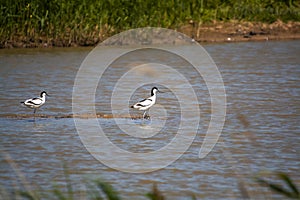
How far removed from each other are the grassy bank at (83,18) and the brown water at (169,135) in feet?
1.93

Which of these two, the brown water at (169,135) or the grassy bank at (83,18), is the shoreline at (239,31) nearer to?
the grassy bank at (83,18)

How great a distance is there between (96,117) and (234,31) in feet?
34.0

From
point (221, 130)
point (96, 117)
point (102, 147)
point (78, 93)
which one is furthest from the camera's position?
point (78, 93)

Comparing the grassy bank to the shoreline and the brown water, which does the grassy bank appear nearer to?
the shoreline

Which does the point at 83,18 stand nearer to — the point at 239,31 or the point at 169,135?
the point at 239,31

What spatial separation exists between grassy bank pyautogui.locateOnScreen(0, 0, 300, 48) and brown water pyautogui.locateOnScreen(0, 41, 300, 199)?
1.93 ft

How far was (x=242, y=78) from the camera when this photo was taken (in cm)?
1535

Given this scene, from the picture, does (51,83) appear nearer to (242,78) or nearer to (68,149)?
(242,78)

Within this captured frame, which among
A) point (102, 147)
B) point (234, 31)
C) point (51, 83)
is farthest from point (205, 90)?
point (234, 31)

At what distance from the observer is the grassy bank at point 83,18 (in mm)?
17391

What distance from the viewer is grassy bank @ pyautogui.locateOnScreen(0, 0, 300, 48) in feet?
57.1

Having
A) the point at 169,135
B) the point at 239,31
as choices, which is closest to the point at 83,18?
the point at 239,31

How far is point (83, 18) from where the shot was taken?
17984 mm

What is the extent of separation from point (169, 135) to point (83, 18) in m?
8.57
